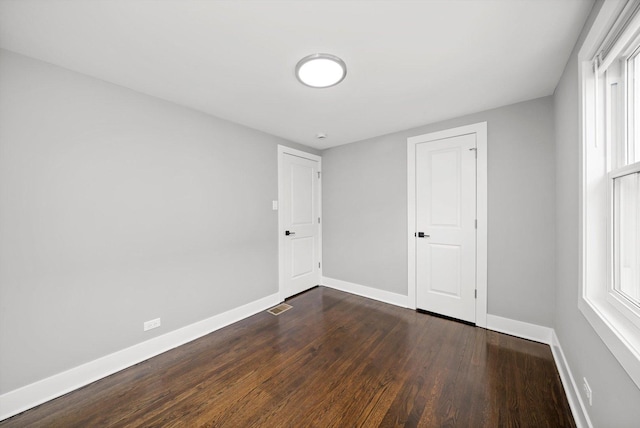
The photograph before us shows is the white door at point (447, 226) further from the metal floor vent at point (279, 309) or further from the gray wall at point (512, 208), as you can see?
the metal floor vent at point (279, 309)

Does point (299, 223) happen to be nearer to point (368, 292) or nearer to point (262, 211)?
point (262, 211)

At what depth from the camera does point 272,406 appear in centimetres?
157

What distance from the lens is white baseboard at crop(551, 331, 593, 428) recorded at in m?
1.34

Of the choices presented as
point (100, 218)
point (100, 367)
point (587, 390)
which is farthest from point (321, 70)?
point (100, 367)

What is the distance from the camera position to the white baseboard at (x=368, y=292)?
319cm

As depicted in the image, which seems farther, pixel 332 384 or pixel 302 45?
pixel 332 384

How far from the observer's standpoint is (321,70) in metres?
1.75

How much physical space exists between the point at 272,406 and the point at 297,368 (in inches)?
15.8

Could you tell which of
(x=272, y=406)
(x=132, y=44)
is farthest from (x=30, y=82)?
(x=272, y=406)

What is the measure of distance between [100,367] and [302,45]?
2870 mm

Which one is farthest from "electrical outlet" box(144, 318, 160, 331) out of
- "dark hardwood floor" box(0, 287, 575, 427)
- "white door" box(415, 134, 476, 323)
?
"white door" box(415, 134, 476, 323)

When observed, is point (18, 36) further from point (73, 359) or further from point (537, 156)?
point (537, 156)

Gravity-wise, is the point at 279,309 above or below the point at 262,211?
below

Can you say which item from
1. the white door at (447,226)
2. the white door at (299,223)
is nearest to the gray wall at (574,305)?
the white door at (447,226)
